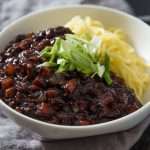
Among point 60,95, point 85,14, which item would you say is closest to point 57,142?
point 60,95

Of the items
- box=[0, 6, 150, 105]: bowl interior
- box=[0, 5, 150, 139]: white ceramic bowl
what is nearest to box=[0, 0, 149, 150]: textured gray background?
box=[0, 5, 150, 139]: white ceramic bowl

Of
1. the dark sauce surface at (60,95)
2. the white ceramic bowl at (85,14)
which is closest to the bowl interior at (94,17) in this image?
the white ceramic bowl at (85,14)

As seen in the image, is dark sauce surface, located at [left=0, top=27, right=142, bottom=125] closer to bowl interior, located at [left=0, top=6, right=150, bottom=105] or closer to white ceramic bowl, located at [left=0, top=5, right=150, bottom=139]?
white ceramic bowl, located at [left=0, top=5, right=150, bottom=139]

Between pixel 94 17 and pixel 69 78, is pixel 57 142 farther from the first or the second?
pixel 94 17

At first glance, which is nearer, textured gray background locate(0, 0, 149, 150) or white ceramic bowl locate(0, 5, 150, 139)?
textured gray background locate(0, 0, 149, 150)

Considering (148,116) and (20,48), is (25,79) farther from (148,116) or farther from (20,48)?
(148,116)

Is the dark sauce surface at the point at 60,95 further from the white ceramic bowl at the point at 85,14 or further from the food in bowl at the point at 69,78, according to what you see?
the white ceramic bowl at the point at 85,14
